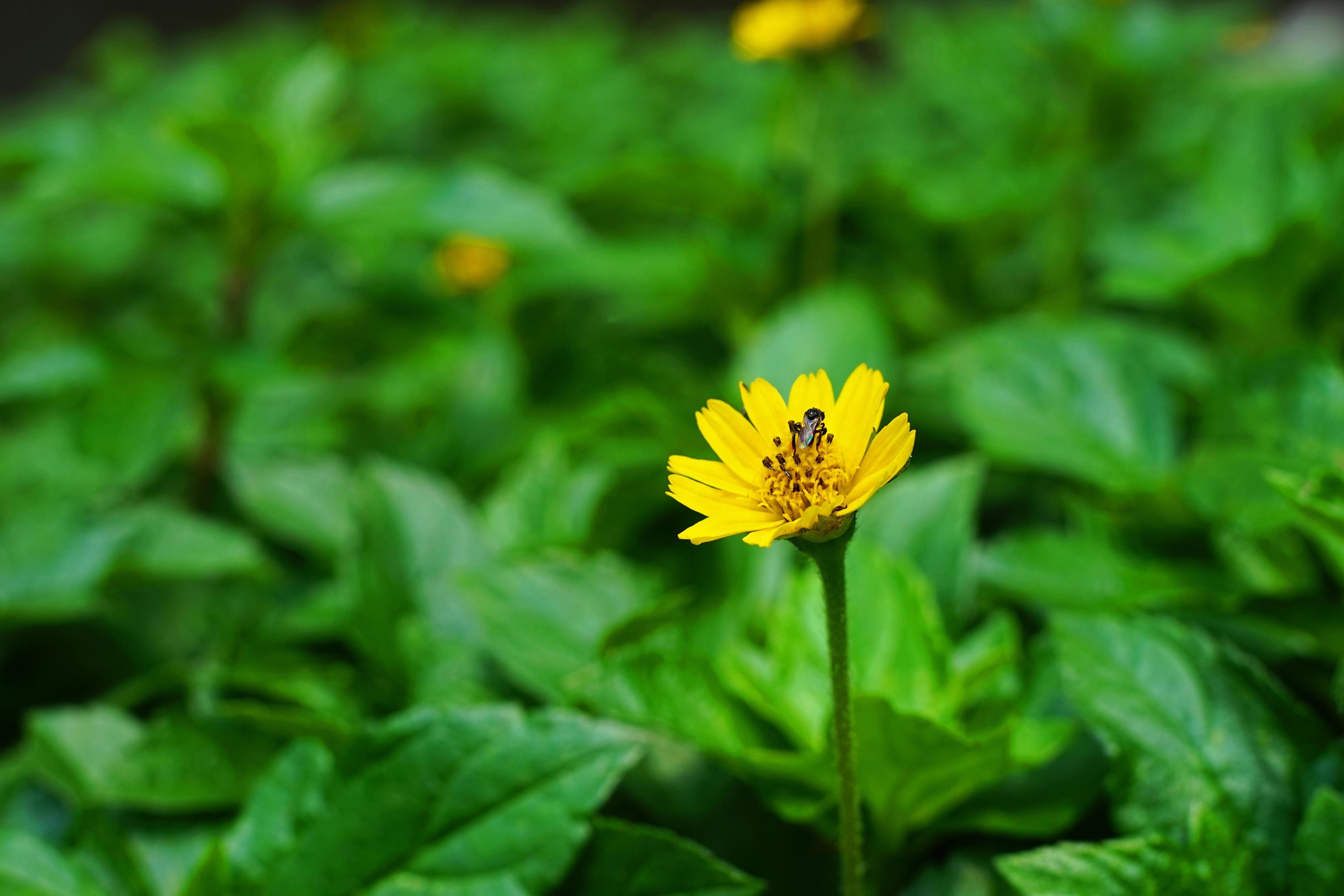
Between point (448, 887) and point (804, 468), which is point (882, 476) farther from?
point (448, 887)

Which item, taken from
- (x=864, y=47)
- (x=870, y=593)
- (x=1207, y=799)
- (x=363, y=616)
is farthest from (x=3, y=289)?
(x=864, y=47)

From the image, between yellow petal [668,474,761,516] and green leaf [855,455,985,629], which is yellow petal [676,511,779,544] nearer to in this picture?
yellow petal [668,474,761,516]

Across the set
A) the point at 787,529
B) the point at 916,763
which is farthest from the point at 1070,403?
the point at 787,529

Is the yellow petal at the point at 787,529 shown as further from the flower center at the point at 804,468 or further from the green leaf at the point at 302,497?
the green leaf at the point at 302,497

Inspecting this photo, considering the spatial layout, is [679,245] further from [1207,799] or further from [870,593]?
[1207,799]

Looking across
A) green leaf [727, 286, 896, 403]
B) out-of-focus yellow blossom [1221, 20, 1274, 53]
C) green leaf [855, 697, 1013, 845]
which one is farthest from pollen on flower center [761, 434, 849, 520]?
out-of-focus yellow blossom [1221, 20, 1274, 53]
